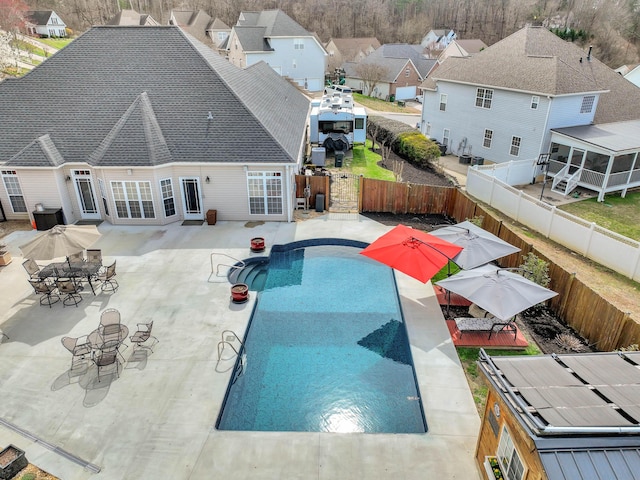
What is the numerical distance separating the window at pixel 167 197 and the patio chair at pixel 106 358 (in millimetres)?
8952

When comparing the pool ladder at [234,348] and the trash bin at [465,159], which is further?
the trash bin at [465,159]

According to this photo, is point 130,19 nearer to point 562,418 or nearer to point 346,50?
point 346,50

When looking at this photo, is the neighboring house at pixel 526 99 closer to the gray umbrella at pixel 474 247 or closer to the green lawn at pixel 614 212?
the green lawn at pixel 614 212

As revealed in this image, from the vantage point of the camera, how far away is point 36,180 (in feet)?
60.1

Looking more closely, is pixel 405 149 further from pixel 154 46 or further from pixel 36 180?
pixel 36 180

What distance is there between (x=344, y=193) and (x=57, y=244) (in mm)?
13660

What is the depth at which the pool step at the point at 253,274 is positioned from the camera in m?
15.1

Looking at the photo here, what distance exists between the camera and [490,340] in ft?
39.4

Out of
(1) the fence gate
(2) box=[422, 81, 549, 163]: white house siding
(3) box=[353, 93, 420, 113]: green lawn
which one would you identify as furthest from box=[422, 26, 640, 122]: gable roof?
(3) box=[353, 93, 420, 113]: green lawn

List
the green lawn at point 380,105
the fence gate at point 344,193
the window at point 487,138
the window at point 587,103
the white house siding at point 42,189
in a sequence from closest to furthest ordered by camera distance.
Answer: the white house siding at point 42,189 → the fence gate at point 344,193 → the window at point 587,103 → the window at point 487,138 → the green lawn at point 380,105

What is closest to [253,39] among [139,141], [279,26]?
[279,26]

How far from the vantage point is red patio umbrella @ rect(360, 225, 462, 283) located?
12.7 meters

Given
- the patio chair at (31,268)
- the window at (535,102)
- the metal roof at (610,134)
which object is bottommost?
the patio chair at (31,268)

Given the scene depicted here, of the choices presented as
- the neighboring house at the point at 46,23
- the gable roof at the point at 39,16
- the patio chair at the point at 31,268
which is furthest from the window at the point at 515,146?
the gable roof at the point at 39,16
